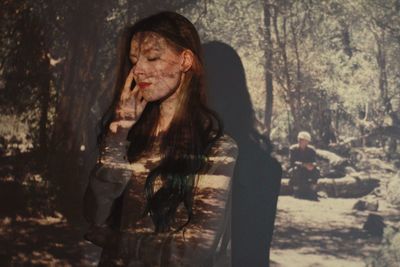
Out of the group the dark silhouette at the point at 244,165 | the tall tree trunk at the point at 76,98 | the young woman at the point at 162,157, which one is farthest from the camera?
the tall tree trunk at the point at 76,98

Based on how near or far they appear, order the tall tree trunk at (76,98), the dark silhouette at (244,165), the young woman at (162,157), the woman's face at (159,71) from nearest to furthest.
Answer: the young woman at (162,157) → the woman's face at (159,71) → the dark silhouette at (244,165) → the tall tree trunk at (76,98)

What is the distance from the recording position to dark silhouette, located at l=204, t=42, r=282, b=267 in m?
2.63

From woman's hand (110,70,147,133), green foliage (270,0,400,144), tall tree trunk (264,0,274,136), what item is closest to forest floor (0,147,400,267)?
green foliage (270,0,400,144)

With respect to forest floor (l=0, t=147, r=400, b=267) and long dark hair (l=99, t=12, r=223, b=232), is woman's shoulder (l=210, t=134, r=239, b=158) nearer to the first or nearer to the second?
long dark hair (l=99, t=12, r=223, b=232)

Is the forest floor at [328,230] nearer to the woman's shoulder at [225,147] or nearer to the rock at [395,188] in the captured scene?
the rock at [395,188]

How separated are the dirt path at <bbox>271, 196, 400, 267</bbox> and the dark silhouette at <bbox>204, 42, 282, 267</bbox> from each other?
0.22 ft

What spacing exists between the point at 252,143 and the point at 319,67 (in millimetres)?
510

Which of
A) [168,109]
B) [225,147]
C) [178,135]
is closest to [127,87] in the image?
[168,109]

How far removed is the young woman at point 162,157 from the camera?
2.37 meters

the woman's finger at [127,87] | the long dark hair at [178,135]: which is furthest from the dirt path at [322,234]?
the woman's finger at [127,87]

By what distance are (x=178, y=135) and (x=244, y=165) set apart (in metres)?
0.38

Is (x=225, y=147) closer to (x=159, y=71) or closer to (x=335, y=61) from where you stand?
(x=159, y=71)

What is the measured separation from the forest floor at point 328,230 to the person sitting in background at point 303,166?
5cm

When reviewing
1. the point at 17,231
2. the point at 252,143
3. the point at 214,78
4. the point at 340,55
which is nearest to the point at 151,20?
the point at 214,78
